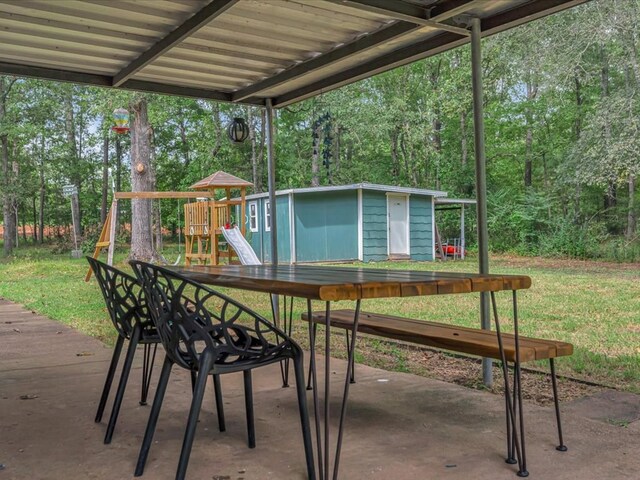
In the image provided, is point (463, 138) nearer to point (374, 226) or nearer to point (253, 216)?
point (374, 226)

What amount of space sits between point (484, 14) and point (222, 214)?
8179mm

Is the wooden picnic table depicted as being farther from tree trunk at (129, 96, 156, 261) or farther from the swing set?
tree trunk at (129, 96, 156, 261)

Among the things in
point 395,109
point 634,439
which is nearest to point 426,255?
point 395,109

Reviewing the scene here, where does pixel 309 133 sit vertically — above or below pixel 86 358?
above

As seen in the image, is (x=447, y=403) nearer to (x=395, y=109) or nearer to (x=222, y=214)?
(x=222, y=214)

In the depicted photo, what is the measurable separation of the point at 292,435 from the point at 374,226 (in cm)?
1346

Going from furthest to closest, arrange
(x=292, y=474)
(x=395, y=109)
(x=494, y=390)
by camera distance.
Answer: (x=395, y=109) < (x=494, y=390) < (x=292, y=474)

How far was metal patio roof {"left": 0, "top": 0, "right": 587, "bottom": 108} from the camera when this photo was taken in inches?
122

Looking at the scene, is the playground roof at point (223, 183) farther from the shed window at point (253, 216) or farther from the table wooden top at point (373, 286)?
the table wooden top at point (373, 286)

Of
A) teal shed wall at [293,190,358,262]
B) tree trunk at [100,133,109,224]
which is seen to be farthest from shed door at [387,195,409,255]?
tree trunk at [100,133,109,224]

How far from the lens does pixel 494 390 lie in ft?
10.6

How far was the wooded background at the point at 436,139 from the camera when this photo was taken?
569 inches

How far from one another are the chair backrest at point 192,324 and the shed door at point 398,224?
14316 millimetres

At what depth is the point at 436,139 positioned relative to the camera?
76.8 ft
